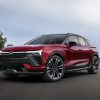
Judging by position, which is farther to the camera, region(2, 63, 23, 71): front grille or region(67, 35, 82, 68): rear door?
region(67, 35, 82, 68): rear door

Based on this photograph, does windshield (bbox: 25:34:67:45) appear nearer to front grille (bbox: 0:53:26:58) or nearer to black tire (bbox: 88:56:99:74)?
front grille (bbox: 0:53:26:58)

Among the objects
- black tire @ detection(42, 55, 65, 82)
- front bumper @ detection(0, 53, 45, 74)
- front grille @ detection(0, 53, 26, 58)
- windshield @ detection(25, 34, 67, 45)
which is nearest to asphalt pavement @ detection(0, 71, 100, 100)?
front bumper @ detection(0, 53, 45, 74)

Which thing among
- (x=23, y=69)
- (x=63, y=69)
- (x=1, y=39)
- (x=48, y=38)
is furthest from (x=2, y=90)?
(x=1, y=39)

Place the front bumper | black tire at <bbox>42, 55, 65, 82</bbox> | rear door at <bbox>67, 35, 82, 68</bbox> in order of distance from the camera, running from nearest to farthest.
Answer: the front bumper
black tire at <bbox>42, 55, 65, 82</bbox>
rear door at <bbox>67, 35, 82, 68</bbox>

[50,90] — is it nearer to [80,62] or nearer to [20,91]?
[20,91]

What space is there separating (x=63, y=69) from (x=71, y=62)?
65cm

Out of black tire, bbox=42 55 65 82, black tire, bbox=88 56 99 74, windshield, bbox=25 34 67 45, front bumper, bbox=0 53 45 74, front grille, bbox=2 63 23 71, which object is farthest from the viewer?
black tire, bbox=88 56 99 74

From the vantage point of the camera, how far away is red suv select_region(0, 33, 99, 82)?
10.4 meters

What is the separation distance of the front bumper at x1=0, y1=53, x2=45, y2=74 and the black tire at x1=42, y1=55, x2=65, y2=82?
0.28 meters

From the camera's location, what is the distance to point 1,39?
6794 centimetres

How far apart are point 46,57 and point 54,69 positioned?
64 centimetres

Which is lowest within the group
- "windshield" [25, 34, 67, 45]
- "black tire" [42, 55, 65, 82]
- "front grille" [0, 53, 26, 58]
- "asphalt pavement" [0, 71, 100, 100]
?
"asphalt pavement" [0, 71, 100, 100]

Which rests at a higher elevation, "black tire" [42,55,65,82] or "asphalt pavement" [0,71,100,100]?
"black tire" [42,55,65,82]

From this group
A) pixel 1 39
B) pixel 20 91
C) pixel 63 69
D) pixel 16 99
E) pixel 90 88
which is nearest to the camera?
pixel 16 99
